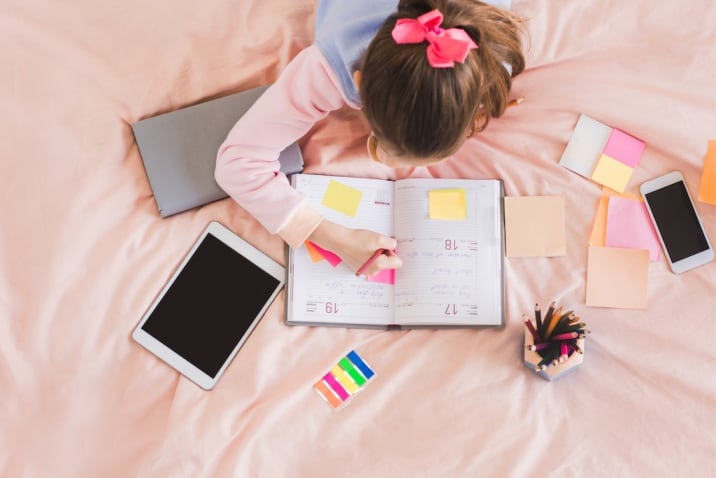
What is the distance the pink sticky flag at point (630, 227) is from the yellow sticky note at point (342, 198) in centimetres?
39

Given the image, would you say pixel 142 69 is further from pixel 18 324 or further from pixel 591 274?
pixel 591 274

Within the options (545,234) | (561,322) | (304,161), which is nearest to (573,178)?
(545,234)

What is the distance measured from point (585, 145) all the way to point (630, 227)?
146mm

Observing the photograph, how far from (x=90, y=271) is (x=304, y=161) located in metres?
0.37

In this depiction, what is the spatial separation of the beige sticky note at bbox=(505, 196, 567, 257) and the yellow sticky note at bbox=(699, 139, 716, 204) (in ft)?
0.68

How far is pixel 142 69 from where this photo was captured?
1.01m

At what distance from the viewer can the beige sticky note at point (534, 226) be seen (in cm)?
97

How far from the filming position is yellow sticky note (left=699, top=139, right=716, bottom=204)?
0.96 metres

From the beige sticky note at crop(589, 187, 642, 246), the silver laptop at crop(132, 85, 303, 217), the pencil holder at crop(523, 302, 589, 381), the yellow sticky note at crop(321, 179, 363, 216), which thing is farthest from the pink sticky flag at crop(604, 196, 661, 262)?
the silver laptop at crop(132, 85, 303, 217)

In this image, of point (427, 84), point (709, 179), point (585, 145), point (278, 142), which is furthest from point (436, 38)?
point (709, 179)

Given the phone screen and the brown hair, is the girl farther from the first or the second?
the phone screen

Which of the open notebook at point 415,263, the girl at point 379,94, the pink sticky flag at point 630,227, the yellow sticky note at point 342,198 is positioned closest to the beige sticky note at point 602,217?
the pink sticky flag at point 630,227

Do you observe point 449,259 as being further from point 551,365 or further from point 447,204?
point 551,365

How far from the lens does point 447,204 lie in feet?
3.23
